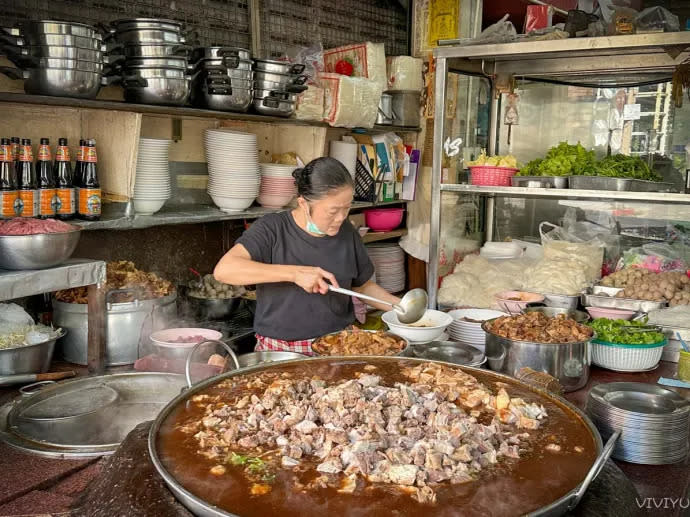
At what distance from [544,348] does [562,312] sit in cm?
78

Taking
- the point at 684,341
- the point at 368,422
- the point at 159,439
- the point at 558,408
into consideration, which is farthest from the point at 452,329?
the point at 159,439

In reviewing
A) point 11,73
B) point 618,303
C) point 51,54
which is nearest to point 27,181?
point 11,73

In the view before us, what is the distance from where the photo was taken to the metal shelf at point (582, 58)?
3.53 m

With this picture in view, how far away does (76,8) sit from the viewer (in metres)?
3.29

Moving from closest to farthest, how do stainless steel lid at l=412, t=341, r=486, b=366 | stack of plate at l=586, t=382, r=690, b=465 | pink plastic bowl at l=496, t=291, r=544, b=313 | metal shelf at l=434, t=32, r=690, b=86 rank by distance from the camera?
stack of plate at l=586, t=382, r=690, b=465
stainless steel lid at l=412, t=341, r=486, b=366
pink plastic bowl at l=496, t=291, r=544, b=313
metal shelf at l=434, t=32, r=690, b=86

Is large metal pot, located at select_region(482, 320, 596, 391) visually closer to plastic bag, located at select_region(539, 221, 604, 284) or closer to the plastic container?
the plastic container

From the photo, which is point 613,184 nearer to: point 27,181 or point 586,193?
point 586,193

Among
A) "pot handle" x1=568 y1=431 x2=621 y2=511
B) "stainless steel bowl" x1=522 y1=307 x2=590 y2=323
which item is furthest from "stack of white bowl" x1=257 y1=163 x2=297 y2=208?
"pot handle" x1=568 y1=431 x2=621 y2=511

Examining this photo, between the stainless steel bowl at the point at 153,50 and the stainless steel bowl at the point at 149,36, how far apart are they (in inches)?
0.7

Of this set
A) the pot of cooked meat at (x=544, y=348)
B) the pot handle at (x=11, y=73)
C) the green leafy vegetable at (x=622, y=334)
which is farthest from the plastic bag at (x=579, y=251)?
the pot handle at (x=11, y=73)

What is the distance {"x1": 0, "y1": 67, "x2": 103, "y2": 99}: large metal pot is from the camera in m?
2.55

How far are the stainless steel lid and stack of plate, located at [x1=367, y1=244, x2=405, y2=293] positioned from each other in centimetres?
276

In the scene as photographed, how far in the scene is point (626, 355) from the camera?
9.24 feet

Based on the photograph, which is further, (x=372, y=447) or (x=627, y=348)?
(x=627, y=348)
